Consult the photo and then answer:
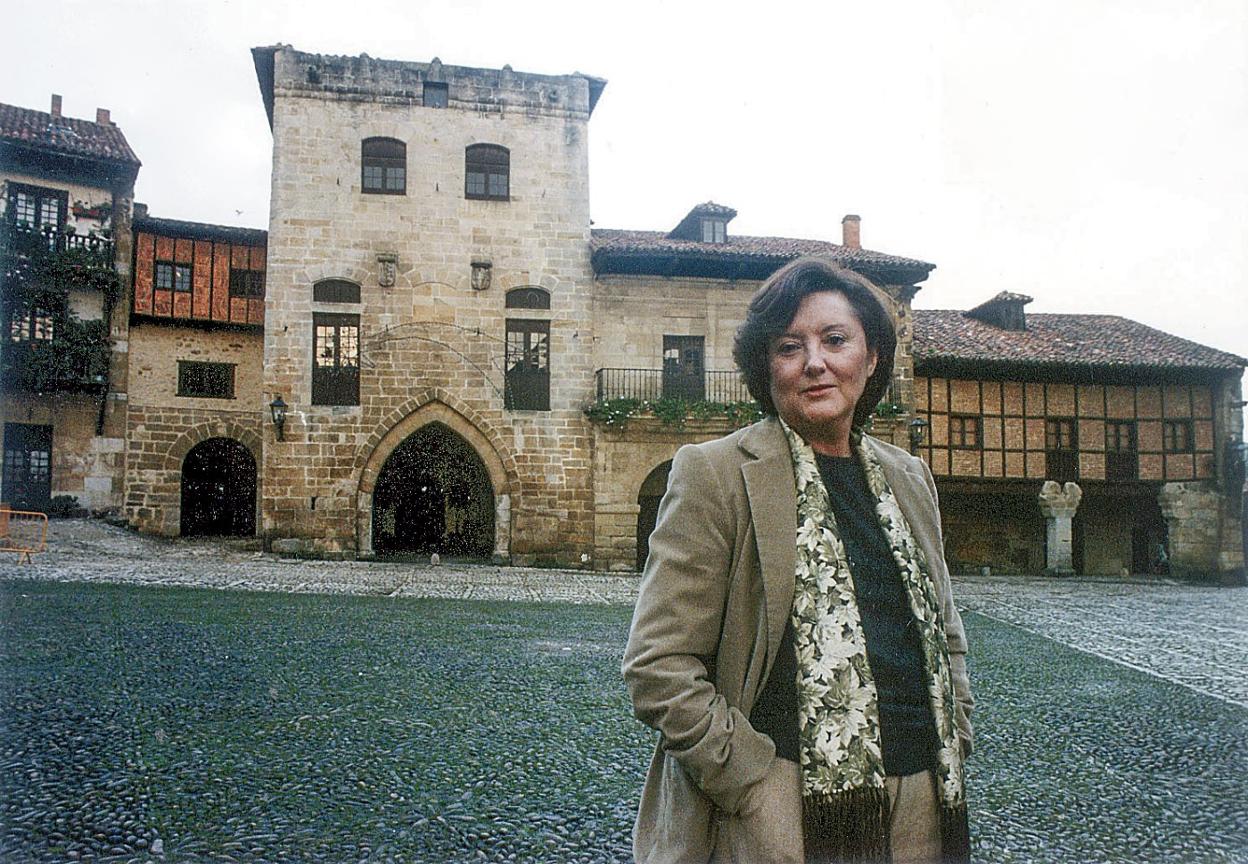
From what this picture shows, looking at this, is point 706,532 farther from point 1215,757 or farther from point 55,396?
point 55,396

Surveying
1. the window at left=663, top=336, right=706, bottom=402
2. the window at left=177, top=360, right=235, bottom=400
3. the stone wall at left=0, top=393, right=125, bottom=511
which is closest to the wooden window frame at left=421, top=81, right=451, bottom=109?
the window at left=663, top=336, right=706, bottom=402

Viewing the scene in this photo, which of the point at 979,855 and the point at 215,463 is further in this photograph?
the point at 215,463

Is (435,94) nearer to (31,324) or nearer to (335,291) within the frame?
(335,291)

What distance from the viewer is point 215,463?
2184cm

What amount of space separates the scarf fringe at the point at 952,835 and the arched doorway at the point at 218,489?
2262 cm

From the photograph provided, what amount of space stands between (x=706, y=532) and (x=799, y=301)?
1.79 ft

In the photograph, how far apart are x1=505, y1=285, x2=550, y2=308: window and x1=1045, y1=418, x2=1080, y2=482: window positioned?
1252cm

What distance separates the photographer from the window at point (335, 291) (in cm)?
1781

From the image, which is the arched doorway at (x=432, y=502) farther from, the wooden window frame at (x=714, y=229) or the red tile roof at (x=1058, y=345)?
the red tile roof at (x=1058, y=345)

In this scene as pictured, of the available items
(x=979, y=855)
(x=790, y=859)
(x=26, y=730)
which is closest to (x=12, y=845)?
(x=26, y=730)

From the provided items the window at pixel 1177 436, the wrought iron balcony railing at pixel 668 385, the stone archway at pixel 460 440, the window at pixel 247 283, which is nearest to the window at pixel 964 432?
the window at pixel 1177 436

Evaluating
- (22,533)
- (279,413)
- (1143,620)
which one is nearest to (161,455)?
(22,533)

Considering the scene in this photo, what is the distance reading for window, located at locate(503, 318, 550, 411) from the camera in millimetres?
18312

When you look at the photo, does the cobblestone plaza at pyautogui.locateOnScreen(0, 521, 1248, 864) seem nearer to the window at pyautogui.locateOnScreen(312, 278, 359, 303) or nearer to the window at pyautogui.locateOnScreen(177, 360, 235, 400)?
the window at pyautogui.locateOnScreen(312, 278, 359, 303)
